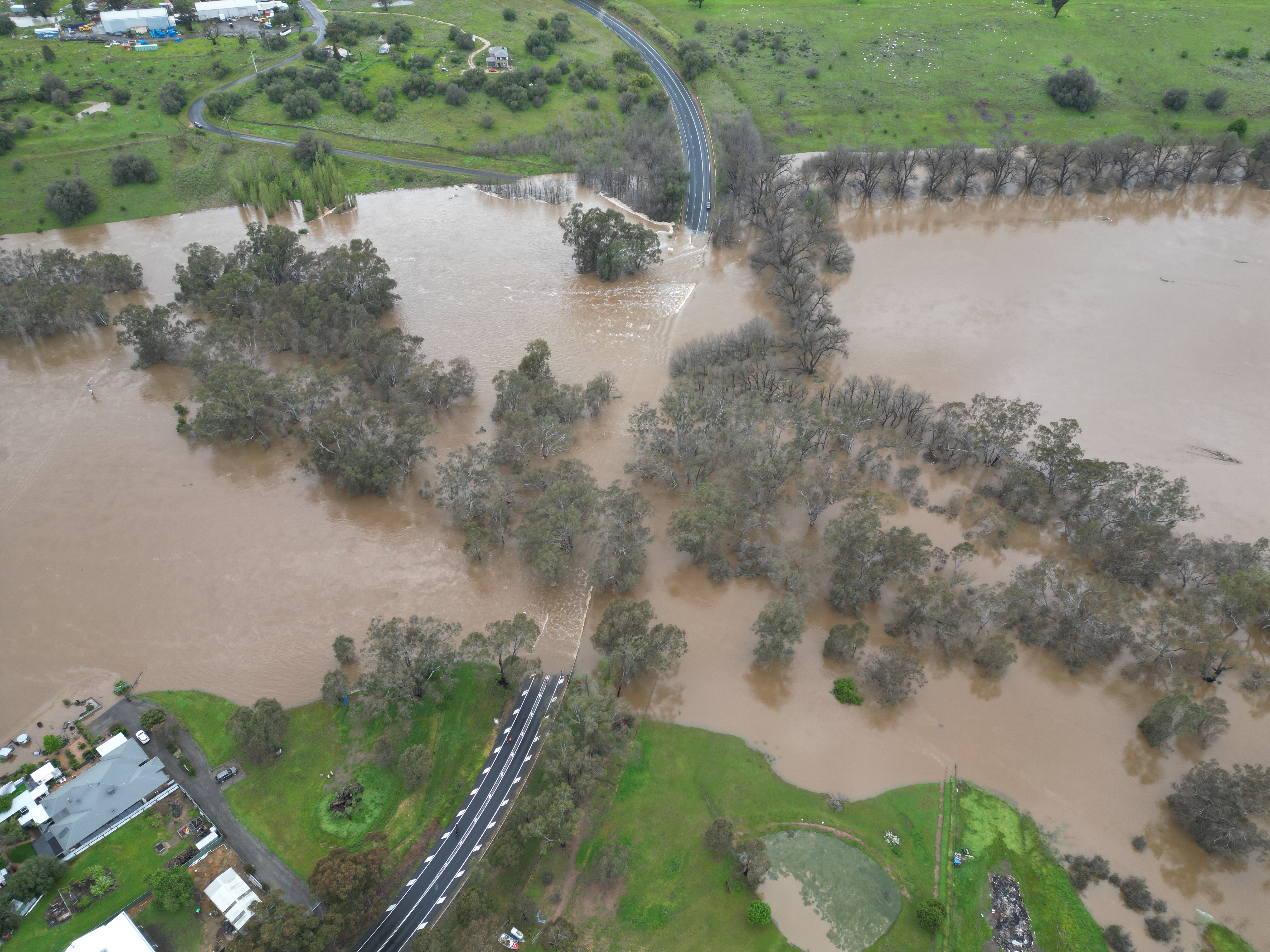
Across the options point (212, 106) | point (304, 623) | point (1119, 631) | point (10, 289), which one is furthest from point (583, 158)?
point (1119, 631)

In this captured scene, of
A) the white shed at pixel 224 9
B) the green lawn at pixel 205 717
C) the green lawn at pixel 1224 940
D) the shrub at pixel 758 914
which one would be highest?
the white shed at pixel 224 9

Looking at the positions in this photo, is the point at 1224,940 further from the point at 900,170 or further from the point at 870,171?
the point at 900,170

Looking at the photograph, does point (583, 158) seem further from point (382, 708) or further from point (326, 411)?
point (382, 708)

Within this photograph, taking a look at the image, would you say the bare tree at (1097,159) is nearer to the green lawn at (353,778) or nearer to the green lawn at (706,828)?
the green lawn at (706,828)

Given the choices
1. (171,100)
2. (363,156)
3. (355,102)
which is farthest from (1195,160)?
(171,100)

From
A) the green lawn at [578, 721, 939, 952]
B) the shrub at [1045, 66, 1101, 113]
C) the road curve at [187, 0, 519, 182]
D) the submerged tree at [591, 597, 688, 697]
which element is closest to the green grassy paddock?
the submerged tree at [591, 597, 688, 697]

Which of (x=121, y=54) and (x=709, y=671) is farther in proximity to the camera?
(x=121, y=54)

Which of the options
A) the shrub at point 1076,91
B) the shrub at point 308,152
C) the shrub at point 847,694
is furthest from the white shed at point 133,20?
the shrub at point 847,694

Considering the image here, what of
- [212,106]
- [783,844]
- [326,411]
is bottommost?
[783,844]
